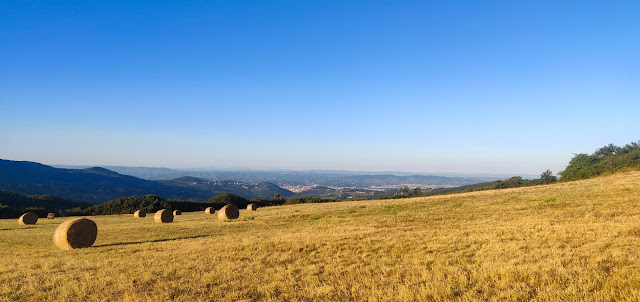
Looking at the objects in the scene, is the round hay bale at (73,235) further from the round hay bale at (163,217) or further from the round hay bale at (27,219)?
the round hay bale at (27,219)

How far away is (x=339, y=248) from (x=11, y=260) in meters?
13.0

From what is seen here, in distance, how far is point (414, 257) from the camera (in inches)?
424

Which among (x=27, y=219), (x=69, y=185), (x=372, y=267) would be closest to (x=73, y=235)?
(x=372, y=267)

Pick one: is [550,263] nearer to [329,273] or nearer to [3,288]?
[329,273]

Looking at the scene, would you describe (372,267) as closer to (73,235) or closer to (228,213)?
(73,235)

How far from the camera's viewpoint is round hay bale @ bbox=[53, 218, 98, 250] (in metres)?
17.2

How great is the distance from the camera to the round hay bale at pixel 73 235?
17.2 metres

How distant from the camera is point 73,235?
1748 centimetres

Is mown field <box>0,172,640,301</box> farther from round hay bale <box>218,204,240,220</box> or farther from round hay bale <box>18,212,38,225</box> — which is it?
round hay bale <box>18,212,38,225</box>

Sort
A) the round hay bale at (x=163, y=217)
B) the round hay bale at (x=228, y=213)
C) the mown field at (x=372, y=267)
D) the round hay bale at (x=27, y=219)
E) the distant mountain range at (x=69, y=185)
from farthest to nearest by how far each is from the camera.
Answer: the distant mountain range at (x=69, y=185) → the round hay bale at (x=27, y=219) → the round hay bale at (x=228, y=213) → the round hay bale at (x=163, y=217) → the mown field at (x=372, y=267)

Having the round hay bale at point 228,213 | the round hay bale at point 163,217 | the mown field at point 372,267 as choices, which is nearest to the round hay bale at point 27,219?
the round hay bale at point 163,217

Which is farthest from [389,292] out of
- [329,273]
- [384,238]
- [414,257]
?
[384,238]

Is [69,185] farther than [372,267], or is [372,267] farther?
[69,185]

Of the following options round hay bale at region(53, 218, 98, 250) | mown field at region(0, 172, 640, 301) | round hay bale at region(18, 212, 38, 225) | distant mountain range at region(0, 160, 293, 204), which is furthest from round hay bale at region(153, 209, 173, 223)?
distant mountain range at region(0, 160, 293, 204)
